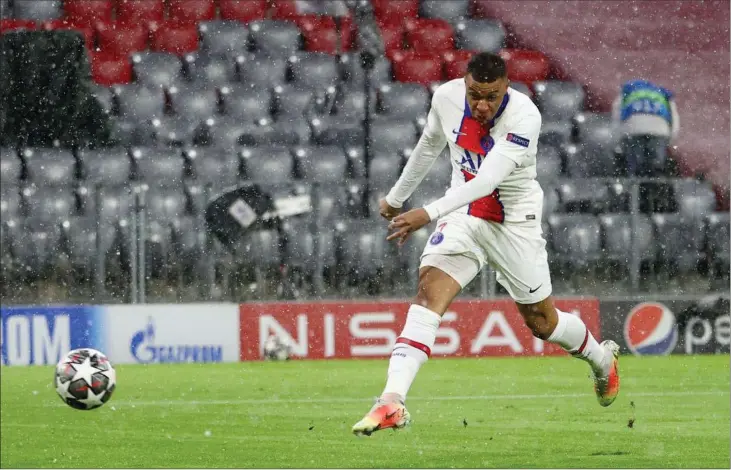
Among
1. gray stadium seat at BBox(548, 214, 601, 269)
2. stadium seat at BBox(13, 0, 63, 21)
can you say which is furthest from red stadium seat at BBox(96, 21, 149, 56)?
gray stadium seat at BBox(548, 214, 601, 269)

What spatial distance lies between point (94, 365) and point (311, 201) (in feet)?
17.2

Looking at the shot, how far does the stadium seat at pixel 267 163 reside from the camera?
49.6 ft

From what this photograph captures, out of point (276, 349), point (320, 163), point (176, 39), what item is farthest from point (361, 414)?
point (176, 39)

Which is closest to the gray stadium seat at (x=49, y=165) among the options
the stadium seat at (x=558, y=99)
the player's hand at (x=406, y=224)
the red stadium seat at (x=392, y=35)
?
the red stadium seat at (x=392, y=35)

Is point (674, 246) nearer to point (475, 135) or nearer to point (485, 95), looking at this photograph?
point (475, 135)

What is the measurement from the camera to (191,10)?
19.0 meters

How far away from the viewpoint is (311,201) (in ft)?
43.3

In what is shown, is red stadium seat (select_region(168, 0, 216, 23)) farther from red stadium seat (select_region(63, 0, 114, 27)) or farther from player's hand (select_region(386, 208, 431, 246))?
player's hand (select_region(386, 208, 431, 246))

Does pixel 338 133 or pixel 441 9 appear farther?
pixel 441 9

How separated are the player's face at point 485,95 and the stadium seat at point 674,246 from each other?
7.41 metres

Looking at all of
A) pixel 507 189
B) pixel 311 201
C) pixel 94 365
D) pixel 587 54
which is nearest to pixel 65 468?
pixel 94 365

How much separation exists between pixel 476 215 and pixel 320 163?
834cm

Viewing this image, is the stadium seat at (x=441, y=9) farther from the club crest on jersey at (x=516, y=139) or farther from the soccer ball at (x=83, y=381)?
the club crest on jersey at (x=516, y=139)

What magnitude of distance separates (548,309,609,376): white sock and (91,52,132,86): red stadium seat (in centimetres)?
1100
